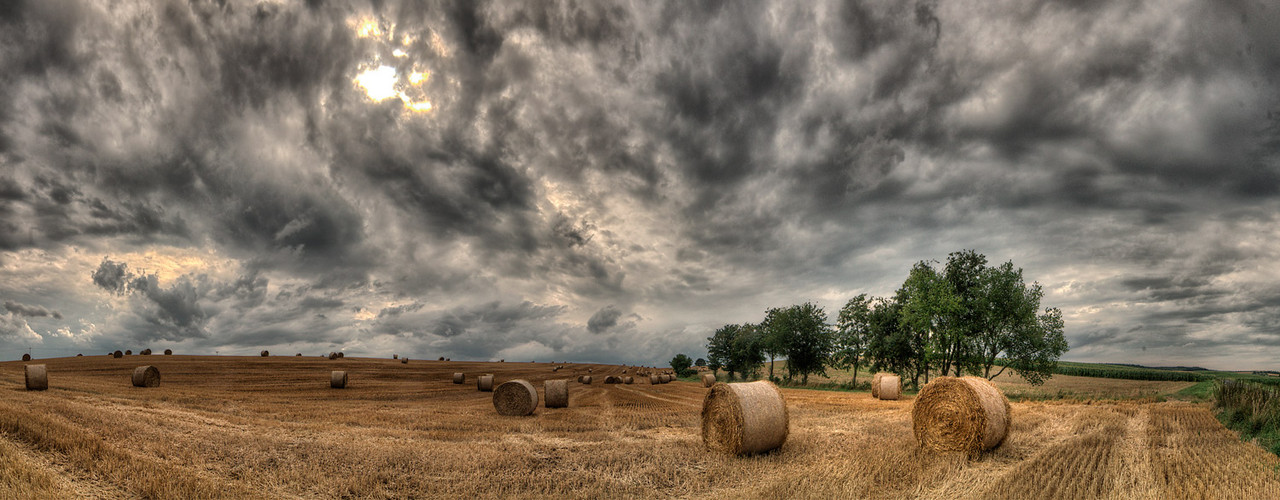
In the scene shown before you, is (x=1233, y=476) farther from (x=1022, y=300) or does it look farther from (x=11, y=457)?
(x=1022, y=300)

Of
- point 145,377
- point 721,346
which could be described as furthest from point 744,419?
point 721,346

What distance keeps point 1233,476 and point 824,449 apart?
20.3ft

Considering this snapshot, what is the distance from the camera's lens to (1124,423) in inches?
595

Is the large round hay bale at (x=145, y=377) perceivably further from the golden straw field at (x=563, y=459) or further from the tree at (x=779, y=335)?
the tree at (x=779, y=335)

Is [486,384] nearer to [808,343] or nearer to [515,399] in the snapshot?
[515,399]

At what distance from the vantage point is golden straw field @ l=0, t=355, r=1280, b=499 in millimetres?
7703

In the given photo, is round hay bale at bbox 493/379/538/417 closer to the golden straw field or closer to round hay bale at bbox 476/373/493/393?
the golden straw field

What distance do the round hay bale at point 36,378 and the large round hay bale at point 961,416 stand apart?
29.3 meters

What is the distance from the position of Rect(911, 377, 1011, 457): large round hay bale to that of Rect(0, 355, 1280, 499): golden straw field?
1.36 feet

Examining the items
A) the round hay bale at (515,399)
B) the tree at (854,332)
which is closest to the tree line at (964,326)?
the tree at (854,332)

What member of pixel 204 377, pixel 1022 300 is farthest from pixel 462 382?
pixel 1022 300

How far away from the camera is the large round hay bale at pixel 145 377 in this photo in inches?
993

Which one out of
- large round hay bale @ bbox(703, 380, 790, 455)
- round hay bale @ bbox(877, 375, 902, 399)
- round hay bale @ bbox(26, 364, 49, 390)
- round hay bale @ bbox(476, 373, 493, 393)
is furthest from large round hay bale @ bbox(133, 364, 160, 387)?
round hay bale @ bbox(877, 375, 902, 399)

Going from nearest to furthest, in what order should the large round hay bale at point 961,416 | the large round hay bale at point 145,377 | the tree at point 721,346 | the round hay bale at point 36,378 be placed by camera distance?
the large round hay bale at point 961,416
the round hay bale at point 36,378
the large round hay bale at point 145,377
the tree at point 721,346
